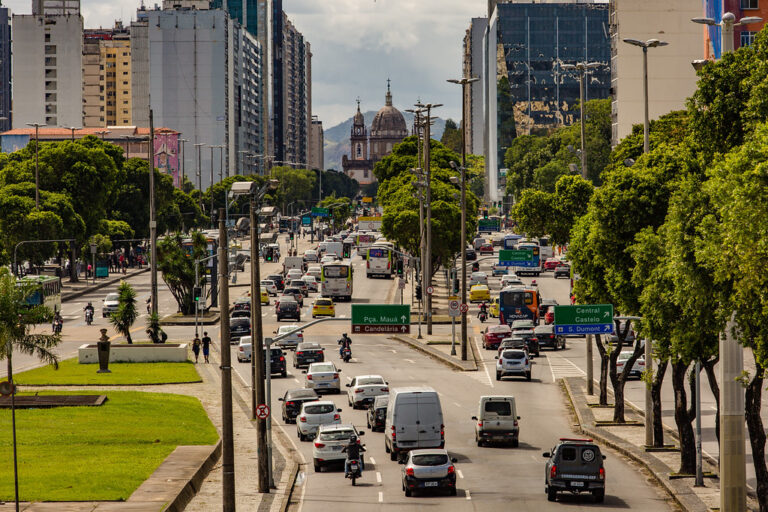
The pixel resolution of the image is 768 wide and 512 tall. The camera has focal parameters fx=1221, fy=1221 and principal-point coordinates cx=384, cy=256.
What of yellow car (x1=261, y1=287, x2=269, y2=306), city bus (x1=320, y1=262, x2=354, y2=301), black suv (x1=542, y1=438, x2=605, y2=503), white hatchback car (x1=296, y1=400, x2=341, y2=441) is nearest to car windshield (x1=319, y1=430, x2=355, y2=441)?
white hatchback car (x1=296, y1=400, x2=341, y2=441)

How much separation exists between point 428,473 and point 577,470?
4.17 metres

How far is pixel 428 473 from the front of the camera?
113 feet

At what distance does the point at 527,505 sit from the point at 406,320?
14636 millimetres

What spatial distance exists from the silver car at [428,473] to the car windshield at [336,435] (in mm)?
4543

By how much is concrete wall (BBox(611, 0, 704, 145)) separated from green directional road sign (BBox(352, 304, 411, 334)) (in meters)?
96.7

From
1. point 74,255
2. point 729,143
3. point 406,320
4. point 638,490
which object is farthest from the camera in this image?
point 74,255

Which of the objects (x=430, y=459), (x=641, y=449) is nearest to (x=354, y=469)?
(x=430, y=459)

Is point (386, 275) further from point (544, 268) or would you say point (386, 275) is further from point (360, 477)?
point (360, 477)

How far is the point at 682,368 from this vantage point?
37812mm

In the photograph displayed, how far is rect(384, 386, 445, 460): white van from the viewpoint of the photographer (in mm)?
39656

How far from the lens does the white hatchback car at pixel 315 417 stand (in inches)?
1788

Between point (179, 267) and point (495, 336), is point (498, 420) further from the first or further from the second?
point (179, 267)

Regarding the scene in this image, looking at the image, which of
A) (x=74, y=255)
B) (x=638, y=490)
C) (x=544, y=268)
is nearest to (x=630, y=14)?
(x=544, y=268)

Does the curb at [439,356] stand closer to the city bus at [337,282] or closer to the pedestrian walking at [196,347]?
the pedestrian walking at [196,347]
